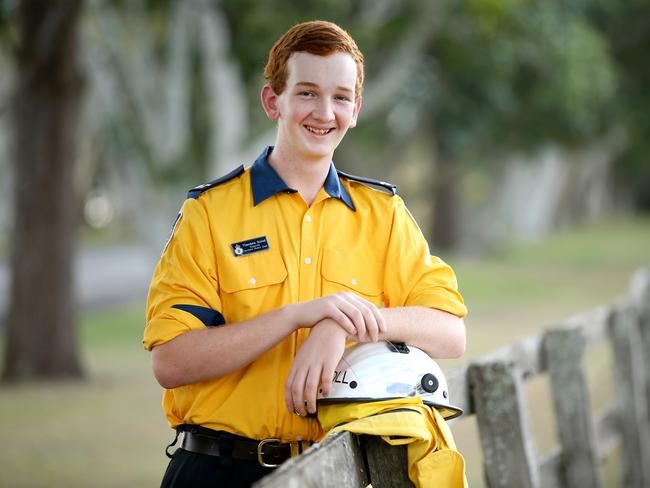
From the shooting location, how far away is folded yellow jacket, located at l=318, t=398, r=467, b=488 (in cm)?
284

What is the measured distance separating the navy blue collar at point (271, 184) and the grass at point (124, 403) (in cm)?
543

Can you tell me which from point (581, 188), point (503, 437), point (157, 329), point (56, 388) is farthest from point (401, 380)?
point (581, 188)

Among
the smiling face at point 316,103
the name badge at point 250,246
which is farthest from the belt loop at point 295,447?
the smiling face at point 316,103

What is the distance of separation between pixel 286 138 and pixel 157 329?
0.65 meters

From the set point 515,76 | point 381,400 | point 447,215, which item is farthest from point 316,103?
point 447,215

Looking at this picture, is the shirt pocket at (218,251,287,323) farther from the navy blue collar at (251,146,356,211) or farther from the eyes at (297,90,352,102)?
the eyes at (297,90,352,102)

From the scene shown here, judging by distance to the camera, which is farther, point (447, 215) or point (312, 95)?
point (447, 215)

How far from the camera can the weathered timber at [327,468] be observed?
242cm

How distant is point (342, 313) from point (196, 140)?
1841cm

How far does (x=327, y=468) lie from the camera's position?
2.66 meters

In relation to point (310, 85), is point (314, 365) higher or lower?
lower

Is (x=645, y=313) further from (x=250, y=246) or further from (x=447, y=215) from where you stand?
(x=447, y=215)

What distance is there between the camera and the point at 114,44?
18.1m

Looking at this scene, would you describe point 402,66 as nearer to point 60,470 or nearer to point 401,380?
point 60,470
